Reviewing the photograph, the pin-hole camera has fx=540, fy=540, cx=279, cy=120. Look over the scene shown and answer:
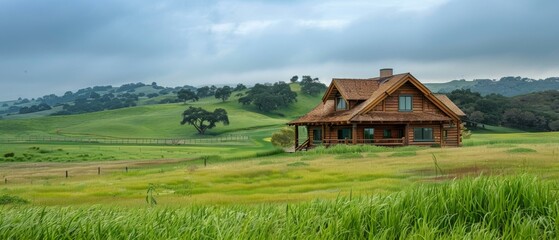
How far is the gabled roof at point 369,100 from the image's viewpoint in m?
51.6

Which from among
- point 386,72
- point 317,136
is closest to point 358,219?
point 317,136

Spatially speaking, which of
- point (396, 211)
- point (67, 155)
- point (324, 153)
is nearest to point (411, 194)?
point (396, 211)

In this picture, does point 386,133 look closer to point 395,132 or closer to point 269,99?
point 395,132

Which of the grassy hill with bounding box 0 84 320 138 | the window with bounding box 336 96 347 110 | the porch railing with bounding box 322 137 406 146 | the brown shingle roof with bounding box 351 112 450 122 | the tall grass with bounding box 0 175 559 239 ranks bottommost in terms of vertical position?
the grassy hill with bounding box 0 84 320 138

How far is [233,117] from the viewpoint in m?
158

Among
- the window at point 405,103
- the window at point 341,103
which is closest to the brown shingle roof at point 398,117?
the window at point 405,103

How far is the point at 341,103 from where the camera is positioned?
191 feet

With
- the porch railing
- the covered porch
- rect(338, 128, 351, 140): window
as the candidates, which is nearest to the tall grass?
the covered porch

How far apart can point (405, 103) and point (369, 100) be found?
4373 mm

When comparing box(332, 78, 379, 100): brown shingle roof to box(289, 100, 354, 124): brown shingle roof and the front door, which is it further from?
the front door

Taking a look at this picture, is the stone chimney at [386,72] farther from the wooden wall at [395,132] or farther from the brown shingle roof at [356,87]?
the wooden wall at [395,132]

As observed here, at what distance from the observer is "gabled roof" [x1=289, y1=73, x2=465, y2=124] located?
169 ft

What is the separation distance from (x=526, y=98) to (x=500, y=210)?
160100 millimetres

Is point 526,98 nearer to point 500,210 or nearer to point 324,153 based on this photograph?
point 324,153
